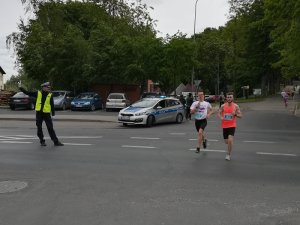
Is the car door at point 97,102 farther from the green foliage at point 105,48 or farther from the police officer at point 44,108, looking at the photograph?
the police officer at point 44,108

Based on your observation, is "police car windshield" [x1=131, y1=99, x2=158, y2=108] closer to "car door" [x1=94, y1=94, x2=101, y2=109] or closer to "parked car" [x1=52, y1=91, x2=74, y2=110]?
"parked car" [x1=52, y1=91, x2=74, y2=110]

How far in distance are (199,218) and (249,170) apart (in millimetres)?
4029

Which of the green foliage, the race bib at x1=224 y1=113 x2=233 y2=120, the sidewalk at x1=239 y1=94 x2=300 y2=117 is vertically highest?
the green foliage

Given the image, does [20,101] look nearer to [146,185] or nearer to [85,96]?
[85,96]

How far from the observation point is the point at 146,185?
27.1 feet

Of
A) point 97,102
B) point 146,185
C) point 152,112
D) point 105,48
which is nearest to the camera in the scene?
point 146,185

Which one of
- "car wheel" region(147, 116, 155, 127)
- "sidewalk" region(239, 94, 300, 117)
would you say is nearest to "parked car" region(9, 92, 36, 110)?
"car wheel" region(147, 116, 155, 127)

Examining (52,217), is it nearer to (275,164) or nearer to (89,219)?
A: (89,219)

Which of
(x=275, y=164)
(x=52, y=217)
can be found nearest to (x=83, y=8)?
(x=275, y=164)

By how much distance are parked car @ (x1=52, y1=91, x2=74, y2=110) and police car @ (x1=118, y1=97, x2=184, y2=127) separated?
14515mm

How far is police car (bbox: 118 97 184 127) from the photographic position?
23.0 metres

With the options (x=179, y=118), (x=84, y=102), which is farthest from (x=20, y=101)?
(x=179, y=118)

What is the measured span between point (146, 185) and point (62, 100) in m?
30.9

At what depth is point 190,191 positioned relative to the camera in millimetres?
7828
